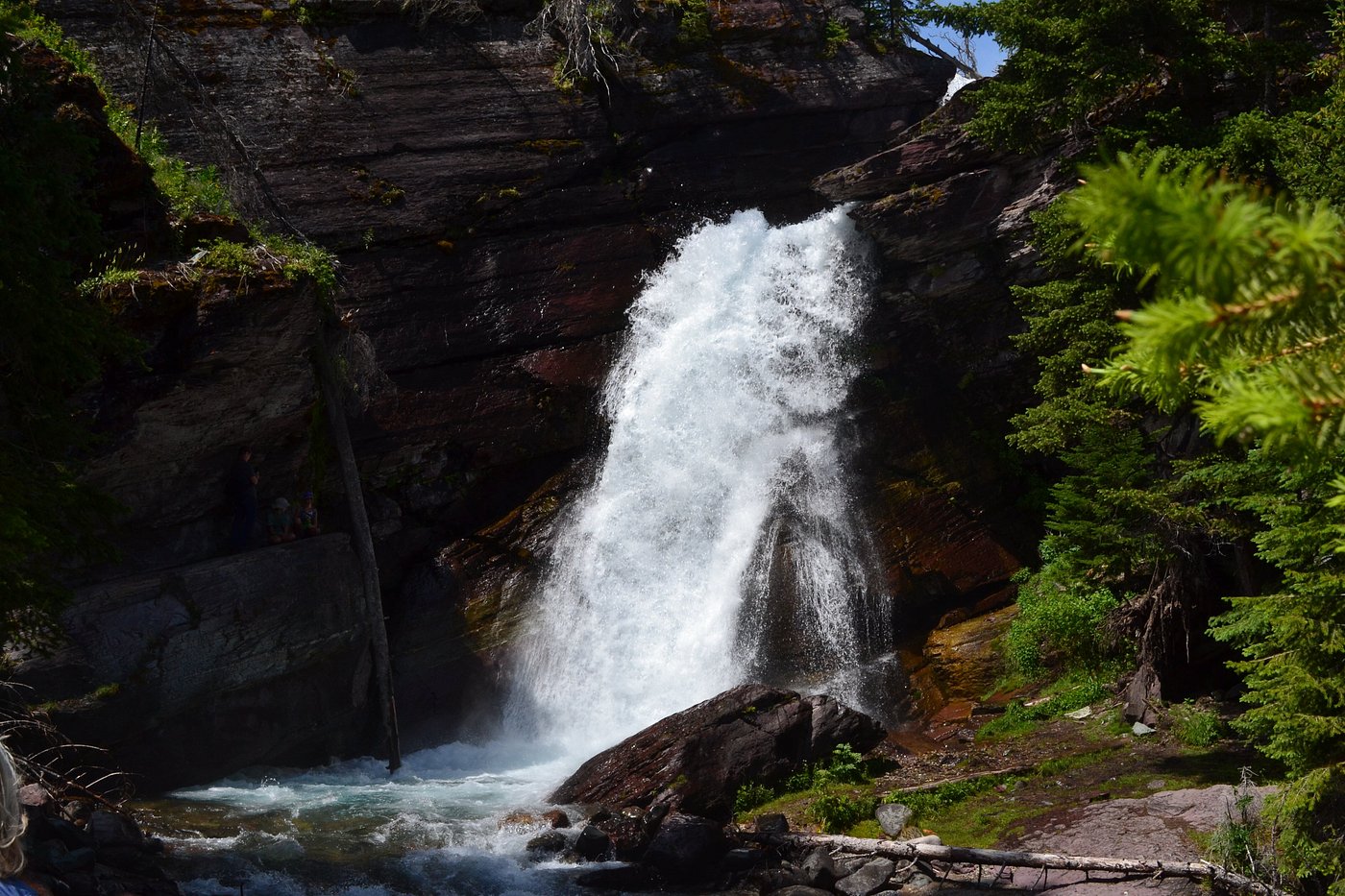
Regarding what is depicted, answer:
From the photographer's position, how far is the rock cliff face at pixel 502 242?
18.3 meters

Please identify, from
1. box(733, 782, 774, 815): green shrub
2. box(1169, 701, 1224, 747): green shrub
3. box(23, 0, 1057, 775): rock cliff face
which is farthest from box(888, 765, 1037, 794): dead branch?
box(23, 0, 1057, 775): rock cliff face

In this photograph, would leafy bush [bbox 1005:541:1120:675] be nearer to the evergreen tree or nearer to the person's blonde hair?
the evergreen tree

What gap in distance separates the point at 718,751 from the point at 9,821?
36.9 ft

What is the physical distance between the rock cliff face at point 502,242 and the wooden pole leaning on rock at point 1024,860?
762 centimetres

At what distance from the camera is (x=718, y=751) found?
13234mm

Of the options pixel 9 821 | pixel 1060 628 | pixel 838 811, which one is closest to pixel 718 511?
pixel 1060 628

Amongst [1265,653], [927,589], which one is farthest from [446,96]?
[1265,653]

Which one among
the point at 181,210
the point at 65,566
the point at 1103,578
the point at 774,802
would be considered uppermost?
the point at 181,210

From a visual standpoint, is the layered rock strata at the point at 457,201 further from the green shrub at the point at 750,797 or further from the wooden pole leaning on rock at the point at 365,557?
the green shrub at the point at 750,797

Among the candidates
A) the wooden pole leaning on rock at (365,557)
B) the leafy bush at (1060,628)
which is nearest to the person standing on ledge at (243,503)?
the wooden pole leaning on rock at (365,557)

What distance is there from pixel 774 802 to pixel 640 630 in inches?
196

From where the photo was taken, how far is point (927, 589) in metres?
18.5

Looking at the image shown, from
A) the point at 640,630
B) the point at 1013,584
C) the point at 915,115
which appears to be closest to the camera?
the point at 640,630

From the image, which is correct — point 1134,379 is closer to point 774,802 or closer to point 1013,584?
point 774,802
